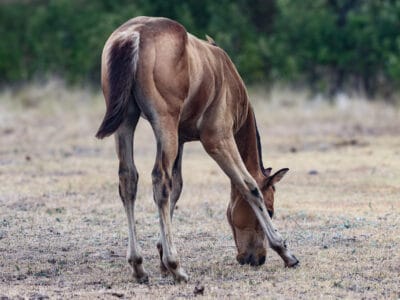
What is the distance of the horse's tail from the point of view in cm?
632

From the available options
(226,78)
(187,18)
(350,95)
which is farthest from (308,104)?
(226,78)

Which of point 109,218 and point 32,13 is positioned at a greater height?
point 109,218

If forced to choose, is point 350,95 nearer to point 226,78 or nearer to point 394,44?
point 394,44

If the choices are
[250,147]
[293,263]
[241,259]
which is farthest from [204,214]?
[293,263]

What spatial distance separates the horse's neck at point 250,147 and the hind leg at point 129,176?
112 cm

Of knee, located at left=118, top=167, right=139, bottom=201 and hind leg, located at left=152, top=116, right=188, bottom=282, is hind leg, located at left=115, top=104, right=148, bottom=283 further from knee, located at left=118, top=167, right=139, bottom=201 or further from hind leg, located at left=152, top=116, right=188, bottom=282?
hind leg, located at left=152, top=116, right=188, bottom=282

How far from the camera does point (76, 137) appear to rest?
56.9 feet

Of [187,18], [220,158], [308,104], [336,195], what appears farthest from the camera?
[187,18]

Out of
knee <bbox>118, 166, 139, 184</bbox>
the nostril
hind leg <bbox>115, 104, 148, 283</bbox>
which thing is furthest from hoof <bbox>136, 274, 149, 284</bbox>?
the nostril

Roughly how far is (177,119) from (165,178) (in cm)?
41

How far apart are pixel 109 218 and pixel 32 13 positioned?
789 inches

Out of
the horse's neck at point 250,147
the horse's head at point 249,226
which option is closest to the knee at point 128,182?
the horse's head at point 249,226

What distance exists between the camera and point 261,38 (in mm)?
23031

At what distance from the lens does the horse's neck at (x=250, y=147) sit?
7547 mm
